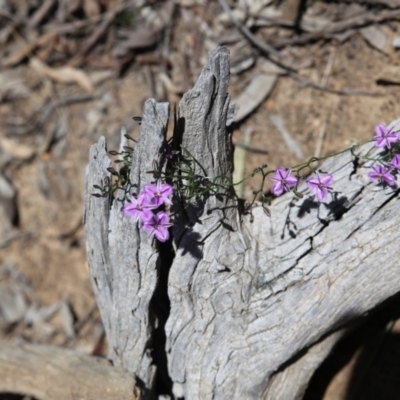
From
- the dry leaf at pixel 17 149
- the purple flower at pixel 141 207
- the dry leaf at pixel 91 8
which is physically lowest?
the purple flower at pixel 141 207

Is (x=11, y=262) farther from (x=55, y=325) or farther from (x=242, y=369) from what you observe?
(x=242, y=369)

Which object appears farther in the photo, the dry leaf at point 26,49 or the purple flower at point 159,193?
the dry leaf at point 26,49

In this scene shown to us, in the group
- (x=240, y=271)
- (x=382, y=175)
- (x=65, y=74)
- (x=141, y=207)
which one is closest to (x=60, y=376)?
(x=240, y=271)

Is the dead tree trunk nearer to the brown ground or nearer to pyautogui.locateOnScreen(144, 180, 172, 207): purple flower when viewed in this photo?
pyautogui.locateOnScreen(144, 180, 172, 207): purple flower

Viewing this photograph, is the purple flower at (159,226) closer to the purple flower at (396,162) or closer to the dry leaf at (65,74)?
the purple flower at (396,162)

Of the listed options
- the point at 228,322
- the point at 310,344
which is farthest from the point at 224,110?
the point at 310,344

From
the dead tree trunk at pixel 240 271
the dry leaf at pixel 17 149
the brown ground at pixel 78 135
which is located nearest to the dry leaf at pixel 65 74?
the brown ground at pixel 78 135

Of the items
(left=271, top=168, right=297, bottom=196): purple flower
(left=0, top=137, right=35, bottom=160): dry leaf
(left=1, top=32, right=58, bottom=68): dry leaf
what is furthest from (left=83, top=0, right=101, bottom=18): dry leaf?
(left=271, top=168, right=297, bottom=196): purple flower
